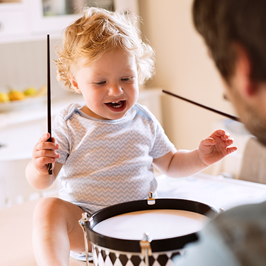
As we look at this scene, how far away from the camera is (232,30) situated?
0.33 meters

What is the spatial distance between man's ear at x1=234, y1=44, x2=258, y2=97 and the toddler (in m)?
0.60

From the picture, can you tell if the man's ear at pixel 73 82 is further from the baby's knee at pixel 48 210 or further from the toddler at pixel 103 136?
the baby's knee at pixel 48 210

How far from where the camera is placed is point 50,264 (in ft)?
2.35

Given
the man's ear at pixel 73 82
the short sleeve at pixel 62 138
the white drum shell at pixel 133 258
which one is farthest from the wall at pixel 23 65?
the white drum shell at pixel 133 258

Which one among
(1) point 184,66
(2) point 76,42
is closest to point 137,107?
(2) point 76,42

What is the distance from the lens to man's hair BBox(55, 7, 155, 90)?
3.10ft

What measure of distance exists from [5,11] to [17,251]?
6.68ft

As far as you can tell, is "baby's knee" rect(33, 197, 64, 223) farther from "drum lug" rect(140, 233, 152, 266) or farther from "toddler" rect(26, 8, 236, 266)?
"drum lug" rect(140, 233, 152, 266)

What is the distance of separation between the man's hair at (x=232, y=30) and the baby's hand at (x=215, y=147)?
575mm

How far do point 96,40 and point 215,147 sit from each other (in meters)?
0.40

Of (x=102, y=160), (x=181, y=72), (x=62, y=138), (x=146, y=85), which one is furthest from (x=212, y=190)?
(x=146, y=85)

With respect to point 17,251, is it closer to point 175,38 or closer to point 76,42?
point 76,42

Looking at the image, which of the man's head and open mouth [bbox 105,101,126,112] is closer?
the man's head

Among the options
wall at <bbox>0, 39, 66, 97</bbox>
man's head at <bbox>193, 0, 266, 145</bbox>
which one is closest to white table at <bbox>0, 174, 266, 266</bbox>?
man's head at <bbox>193, 0, 266, 145</bbox>
